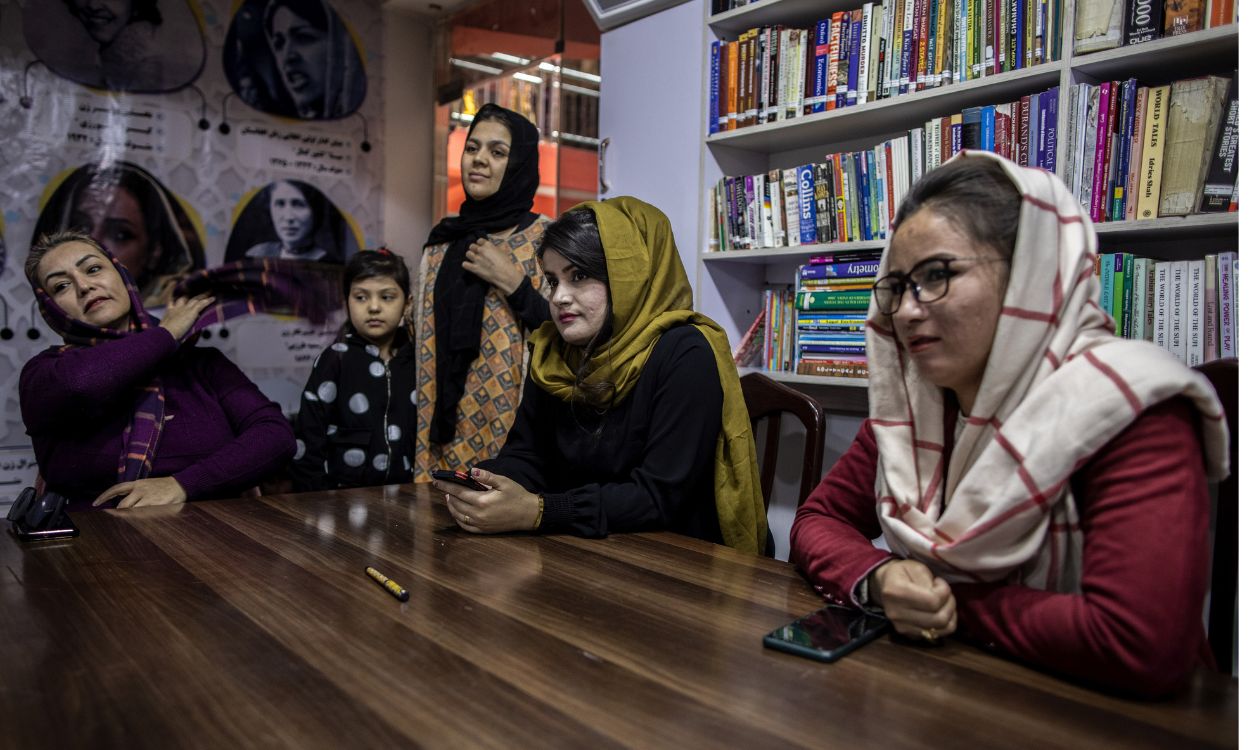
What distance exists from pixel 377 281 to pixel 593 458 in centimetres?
121

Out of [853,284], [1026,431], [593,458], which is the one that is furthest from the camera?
[853,284]

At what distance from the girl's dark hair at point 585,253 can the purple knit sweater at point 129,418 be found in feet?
2.84

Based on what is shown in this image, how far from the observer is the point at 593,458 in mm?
1645

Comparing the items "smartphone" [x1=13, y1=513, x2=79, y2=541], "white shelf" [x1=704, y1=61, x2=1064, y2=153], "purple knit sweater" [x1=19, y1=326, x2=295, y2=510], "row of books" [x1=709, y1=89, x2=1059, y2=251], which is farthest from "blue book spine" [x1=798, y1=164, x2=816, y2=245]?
"smartphone" [x1=13, y1=513, x2=79, y2=541]

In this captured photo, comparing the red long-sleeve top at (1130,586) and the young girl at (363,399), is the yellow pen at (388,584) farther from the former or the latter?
the young girl at (363,399)

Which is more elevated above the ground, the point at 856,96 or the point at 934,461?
the point at 856,96

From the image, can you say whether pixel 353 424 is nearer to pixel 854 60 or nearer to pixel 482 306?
pixel 482 306

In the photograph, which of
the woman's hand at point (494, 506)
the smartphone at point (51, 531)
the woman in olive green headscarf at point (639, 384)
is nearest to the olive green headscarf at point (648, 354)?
the woman in olive green headscarf at point (639, 384)

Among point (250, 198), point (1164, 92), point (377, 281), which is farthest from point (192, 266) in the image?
point (1164, 92)

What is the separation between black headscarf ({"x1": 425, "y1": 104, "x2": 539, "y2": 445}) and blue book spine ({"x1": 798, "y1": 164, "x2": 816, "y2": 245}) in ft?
2.52

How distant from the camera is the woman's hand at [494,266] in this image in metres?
2.29

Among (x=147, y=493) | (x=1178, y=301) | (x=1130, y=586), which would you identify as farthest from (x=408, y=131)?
(x=1130, y=586)

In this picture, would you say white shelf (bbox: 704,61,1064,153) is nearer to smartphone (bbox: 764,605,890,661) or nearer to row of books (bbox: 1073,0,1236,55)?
row of books (bbox: 1073,0,1236,55)

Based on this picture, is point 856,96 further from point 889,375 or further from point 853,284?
point 889,375
